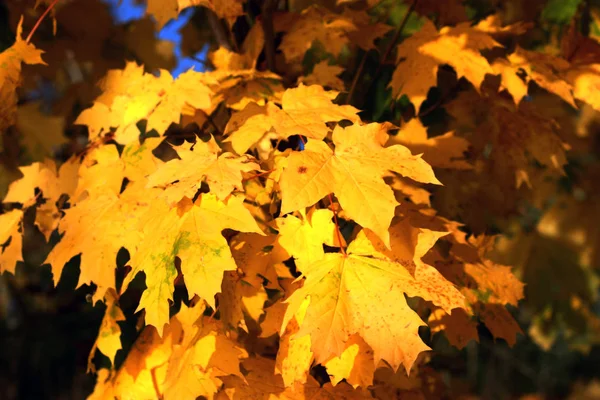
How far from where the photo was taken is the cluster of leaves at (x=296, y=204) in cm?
120

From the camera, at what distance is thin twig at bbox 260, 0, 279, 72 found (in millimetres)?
1819

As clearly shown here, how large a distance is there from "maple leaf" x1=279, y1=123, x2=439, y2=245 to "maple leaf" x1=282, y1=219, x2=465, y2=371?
134mm

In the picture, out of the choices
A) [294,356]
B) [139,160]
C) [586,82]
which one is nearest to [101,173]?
[139,160]

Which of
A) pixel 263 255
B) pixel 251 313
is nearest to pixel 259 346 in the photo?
pixel 251 313

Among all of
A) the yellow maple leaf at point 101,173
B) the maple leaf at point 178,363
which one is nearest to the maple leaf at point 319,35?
the yellow maple leaf at point 101,173

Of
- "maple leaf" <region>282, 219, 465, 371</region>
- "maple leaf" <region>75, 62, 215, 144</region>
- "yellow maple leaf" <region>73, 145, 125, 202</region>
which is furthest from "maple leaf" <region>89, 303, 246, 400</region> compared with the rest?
"maple leaf" <region>75, 62, 215, 144</region>

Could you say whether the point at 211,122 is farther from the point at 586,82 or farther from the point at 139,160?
the point at 586,82

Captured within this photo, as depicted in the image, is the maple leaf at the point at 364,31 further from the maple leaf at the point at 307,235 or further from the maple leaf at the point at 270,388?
the maple leaf at the point at 270,388

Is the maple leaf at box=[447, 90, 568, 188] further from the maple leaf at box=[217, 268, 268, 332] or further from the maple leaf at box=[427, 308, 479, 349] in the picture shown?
the maple leaf at box=[217, 268, 268, 332]

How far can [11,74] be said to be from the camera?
5.06 ft

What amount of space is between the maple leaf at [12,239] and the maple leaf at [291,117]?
0.68 m

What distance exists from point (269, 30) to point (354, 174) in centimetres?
83

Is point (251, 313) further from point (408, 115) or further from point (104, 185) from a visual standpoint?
point (408, 115)

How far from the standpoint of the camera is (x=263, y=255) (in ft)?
4.50
